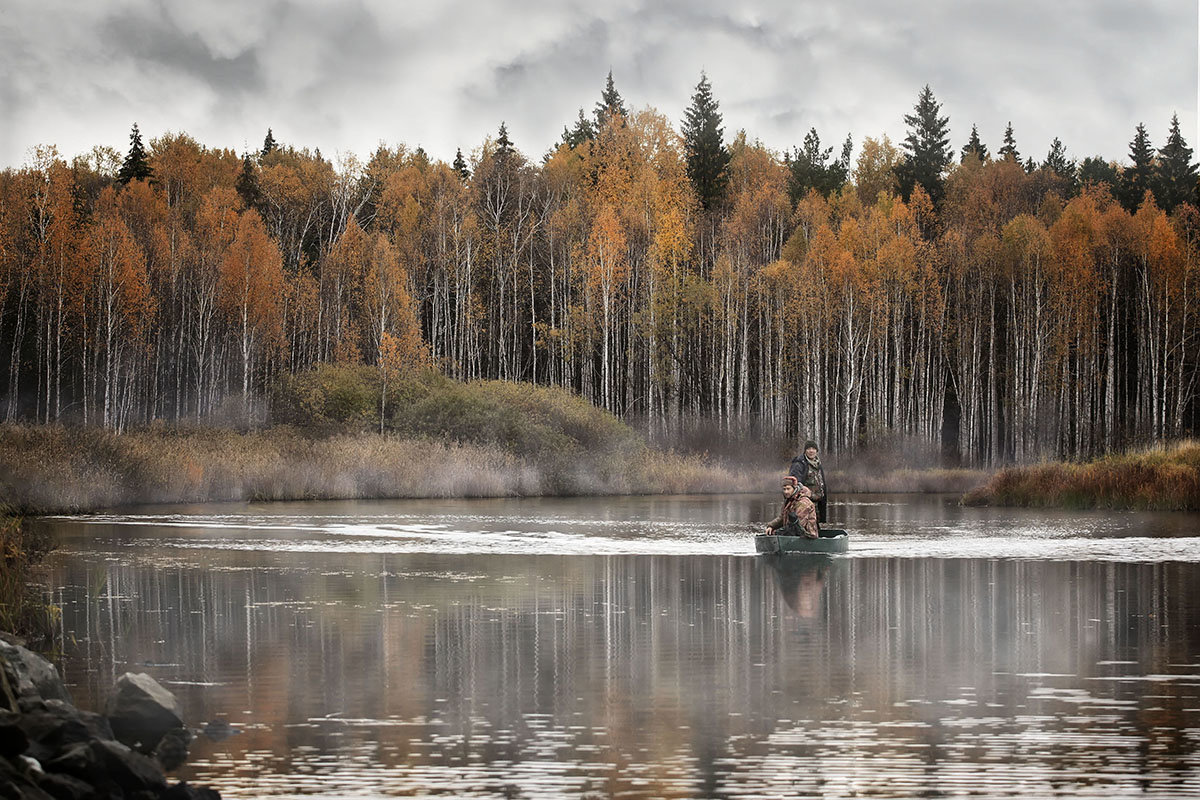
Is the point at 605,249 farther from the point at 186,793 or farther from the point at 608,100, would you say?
the point at 186,793

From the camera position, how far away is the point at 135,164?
72000 mm

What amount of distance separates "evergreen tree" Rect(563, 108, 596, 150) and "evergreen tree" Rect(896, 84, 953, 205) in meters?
18.2

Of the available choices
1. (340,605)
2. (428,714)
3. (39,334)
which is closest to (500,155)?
(39,334)

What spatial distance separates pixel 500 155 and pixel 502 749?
2300 inches

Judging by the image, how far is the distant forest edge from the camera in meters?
56.1

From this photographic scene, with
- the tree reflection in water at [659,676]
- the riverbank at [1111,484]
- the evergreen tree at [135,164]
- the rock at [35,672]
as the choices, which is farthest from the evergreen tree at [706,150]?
the rock at [35,672]

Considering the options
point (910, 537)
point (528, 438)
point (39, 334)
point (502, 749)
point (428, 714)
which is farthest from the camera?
point (39, 334)

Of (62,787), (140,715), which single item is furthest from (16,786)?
(140,715)

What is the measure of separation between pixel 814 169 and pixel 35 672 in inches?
2895

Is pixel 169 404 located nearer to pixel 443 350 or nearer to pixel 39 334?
pixel 39 334

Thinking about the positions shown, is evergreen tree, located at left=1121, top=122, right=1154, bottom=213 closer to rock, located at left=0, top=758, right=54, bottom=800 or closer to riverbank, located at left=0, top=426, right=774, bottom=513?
riverbank, located at left=0, top=426, right=774, bottom=513

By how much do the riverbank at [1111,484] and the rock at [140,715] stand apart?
2980 centimetres

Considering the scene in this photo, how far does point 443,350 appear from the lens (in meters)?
63.9

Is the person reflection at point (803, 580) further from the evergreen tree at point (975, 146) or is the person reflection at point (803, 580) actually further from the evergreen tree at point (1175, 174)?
the evergreen tree at point (975, 146)
